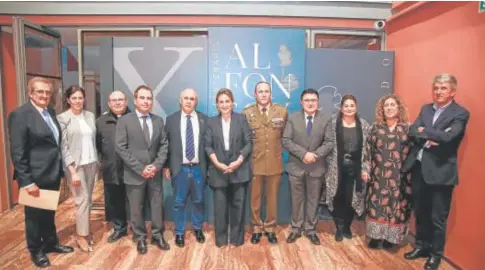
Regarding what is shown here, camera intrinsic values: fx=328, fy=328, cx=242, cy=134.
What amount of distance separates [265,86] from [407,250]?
2.05 m

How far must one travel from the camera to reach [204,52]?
3635 mm

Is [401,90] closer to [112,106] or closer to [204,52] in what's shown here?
[204,52]

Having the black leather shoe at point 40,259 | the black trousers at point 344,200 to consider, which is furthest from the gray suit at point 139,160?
the black trousers at point 344,200

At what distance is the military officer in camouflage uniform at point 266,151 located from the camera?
10.3 ft

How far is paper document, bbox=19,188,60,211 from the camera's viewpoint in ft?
8.51

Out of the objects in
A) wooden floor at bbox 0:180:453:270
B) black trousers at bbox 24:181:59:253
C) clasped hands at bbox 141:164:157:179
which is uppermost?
clasped hands at bbox 141:164:157:179

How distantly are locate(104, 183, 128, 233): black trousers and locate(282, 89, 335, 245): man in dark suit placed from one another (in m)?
1.70

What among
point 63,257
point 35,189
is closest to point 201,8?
point 35,189

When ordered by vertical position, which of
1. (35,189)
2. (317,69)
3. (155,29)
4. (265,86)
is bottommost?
(35,189)

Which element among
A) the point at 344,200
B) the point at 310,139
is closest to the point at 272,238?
the point at 344,200

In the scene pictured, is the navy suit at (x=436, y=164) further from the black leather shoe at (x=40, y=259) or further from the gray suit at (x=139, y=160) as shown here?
the black leather shoe at (x=40, y=259)

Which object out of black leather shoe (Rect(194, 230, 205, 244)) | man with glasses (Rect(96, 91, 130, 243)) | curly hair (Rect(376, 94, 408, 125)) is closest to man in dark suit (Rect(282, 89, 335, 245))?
curly hair (Rect(376, 94, 408, 125))

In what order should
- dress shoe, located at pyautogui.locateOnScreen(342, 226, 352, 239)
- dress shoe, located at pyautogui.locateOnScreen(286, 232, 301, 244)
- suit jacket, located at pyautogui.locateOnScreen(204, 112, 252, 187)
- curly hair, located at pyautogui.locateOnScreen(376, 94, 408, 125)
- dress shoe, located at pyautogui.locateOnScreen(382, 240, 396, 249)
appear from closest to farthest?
curly hair, located at pyautogui.locateOnScreen(376, 94, 408, 125) < suit jacket, located at pyautogui.locateOnScreen(204, 112, 252, 187) < dress shoe, located at pyautogui.locateOnScreen(382, 240, 396, 249) < dress shoe, located at pyautogui.locateOnScreen(286, 232, 301, 244) < dress shoe, located at pyautogui.locateOnScreen(342, 226, 352, 239)

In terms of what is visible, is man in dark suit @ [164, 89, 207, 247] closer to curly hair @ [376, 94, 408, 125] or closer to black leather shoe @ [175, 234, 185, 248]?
black leather shoe @ [175, 234, 185, 248]
